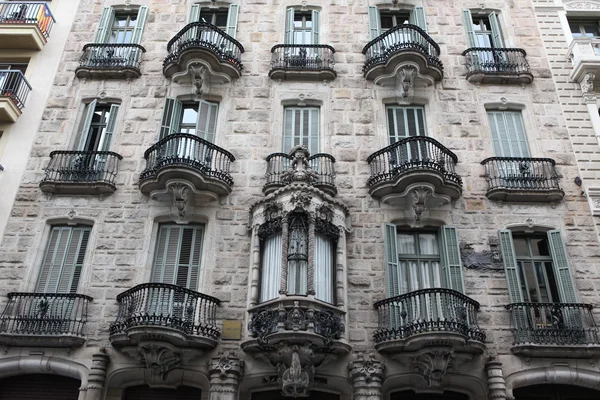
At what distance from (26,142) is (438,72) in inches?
459

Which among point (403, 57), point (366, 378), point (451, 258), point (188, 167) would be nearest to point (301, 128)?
point (403, 57)

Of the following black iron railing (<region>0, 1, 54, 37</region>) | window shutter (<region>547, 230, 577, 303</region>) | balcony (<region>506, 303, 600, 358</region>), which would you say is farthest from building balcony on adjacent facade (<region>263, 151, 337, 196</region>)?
black iron railing (<region>0, 1, 54, 37</region>)

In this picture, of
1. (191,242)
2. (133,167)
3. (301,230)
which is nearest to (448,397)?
(301,230)

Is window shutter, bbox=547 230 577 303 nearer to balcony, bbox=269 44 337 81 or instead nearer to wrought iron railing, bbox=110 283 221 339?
balcony, bbox=269 44 337 81

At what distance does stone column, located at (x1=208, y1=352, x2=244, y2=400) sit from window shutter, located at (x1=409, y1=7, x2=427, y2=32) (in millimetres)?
11524

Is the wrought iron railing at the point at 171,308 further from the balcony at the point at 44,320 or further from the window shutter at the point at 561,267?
the window shutter at the point at 561,267

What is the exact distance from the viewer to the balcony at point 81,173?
13523 mm

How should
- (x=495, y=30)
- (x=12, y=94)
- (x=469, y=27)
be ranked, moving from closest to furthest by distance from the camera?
(x=12, y=94) → (x=469, y=27) → (x=495, y=30)

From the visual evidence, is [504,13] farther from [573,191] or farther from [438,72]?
[573,191]

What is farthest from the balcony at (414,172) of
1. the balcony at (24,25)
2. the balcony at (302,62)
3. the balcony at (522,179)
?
the balcony at (24,25)

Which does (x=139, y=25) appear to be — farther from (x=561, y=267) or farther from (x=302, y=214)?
(x=561, y=267)

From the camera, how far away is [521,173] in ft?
44.7

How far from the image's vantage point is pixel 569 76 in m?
15.4

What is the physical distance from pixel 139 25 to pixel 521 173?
1215 centimetres
